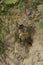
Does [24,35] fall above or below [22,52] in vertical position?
above

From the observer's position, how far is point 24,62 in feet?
10.9

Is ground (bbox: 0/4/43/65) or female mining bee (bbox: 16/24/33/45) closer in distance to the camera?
ground (bbox: 0/4/43/65)

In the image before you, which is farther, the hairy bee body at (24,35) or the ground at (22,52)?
the hairy bee body at (24,35)

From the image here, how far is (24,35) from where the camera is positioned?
3.48 m

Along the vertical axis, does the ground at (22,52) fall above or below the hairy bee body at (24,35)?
below

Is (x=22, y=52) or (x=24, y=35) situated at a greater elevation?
(x=24, y=35)

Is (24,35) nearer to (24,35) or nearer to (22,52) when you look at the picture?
(24,35)

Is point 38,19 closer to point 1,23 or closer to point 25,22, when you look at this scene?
point 25,22

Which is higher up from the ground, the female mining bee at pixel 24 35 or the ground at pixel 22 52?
the female mining bee at pixel 24 35

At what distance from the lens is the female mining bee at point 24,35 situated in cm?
347

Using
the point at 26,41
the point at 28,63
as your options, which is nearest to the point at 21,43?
the point at 26,41

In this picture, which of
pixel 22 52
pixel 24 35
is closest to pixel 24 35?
pixel 24 35

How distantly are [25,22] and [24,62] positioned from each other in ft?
2.06

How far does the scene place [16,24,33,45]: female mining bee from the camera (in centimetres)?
347
